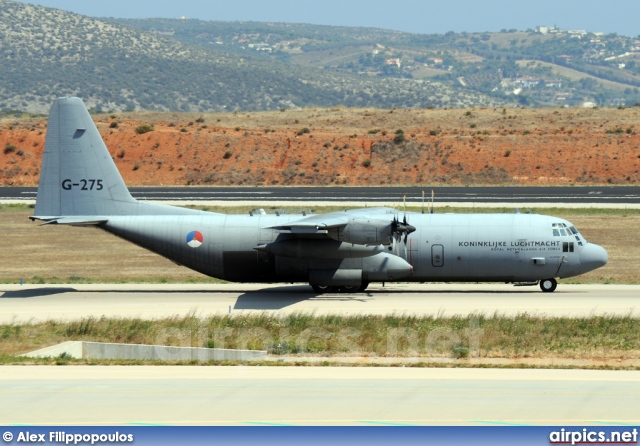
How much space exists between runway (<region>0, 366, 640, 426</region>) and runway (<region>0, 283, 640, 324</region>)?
10519 mm

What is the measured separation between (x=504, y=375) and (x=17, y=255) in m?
39.6

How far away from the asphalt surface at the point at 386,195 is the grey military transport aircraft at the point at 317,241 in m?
33.8

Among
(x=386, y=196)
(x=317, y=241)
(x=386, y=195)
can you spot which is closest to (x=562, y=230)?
(x=317, y=241)

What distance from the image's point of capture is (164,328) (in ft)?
100

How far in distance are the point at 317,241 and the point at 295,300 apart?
2536 mm

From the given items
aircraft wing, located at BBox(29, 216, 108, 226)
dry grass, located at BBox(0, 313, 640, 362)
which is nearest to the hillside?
aircraft wing, located at BBox(29, 216, 108, 226)

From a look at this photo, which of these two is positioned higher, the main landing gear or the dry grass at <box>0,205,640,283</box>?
the main landing gear

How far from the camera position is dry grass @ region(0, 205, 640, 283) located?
4769cm

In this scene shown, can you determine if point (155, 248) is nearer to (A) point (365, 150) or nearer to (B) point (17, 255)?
(B) point (17, 255)

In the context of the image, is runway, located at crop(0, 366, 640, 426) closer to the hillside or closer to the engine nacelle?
the engine nacelle

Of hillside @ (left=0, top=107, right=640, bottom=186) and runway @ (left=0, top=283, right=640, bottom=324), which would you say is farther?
hillside @ (left=0, top=107, right=640, bottom=186)

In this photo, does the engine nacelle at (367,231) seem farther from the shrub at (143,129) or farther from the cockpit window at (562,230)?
the shrub at (143,129)

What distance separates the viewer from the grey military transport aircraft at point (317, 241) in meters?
38.0

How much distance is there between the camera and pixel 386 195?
81.0 metres
